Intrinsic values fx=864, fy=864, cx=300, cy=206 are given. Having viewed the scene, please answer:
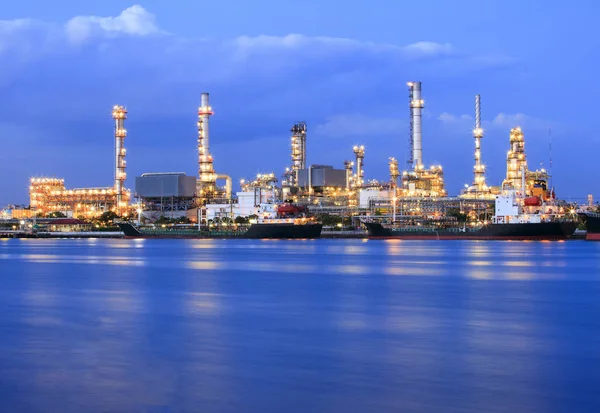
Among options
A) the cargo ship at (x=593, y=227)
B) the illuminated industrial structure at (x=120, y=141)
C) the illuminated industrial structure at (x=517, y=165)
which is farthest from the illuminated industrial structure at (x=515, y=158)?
the illuminated industrial structure at (x=120, y=141)

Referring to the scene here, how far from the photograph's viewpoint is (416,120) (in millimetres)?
103000

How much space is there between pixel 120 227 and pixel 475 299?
87386mm

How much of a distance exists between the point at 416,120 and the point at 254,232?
2491 centimetres

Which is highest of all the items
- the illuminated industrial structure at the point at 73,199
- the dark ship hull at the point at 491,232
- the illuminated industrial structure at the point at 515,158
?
the illuminated industrial structure at the point at 515,158

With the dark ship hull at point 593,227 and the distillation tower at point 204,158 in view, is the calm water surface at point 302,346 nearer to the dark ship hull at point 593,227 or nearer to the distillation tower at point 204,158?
the dark ship hull at point 593,227

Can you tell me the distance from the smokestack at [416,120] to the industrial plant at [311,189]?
0.12 m

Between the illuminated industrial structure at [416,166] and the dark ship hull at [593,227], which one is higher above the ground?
the illuminated industrial structure at [416,166]

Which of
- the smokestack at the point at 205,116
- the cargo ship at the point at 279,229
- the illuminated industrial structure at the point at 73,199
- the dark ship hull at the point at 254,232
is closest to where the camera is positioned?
the cargo ship at the point at 279,229

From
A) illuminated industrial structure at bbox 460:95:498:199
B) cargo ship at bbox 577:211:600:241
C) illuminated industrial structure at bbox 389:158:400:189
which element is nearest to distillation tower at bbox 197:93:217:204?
illuminated industrial structure at bbox 389:158:400:189

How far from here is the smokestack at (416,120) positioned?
4055 inches

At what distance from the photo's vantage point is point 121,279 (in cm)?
3278

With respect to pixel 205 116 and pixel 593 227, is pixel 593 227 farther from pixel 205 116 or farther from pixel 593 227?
pixel 205 116

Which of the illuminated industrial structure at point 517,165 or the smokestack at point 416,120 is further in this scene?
the smokestack at point 416,120

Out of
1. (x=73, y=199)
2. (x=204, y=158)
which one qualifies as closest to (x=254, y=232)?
(x=204, y=158)
